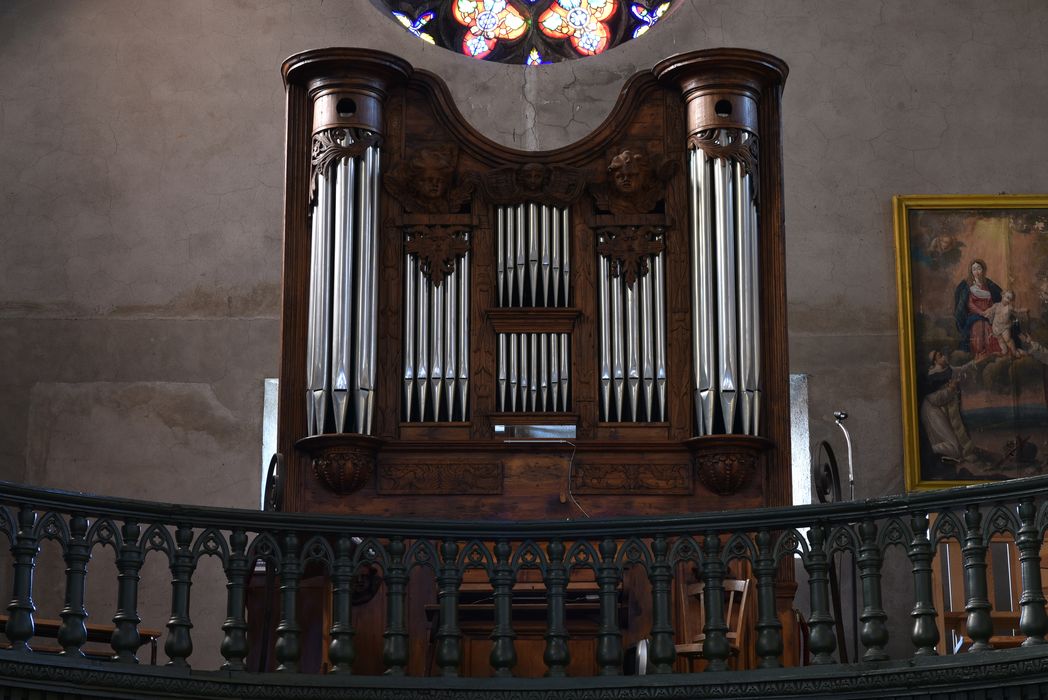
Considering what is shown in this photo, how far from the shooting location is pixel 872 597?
28.1ft

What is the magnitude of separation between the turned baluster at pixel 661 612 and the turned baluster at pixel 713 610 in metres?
0.18

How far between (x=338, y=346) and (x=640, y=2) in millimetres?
5954

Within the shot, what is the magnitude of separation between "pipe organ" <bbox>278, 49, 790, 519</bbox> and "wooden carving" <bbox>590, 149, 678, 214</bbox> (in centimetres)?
2

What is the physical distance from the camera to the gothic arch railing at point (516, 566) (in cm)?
832

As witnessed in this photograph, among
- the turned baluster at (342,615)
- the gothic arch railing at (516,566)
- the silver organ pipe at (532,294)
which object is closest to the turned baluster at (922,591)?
the gothic arch railing at (516,566)

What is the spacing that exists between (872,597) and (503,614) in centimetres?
185

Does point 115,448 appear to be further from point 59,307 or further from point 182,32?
point 182,32

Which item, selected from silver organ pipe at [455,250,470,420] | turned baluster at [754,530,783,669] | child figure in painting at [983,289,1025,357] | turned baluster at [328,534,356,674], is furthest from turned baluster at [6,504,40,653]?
child figure in painting at [983,289,1025,357]

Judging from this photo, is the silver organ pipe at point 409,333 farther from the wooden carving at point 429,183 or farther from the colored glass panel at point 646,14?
the colored glass panel at point 646,14

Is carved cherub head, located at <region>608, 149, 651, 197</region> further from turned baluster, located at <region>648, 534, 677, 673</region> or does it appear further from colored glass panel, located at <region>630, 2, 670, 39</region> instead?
colored glass panel, located at <region>630, 2, 670, 39</region>

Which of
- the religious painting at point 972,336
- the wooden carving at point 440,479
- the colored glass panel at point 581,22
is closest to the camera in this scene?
the wooden carving at point 440,479

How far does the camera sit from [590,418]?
1125cm

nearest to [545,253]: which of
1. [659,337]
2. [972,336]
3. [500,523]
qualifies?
[659,337]

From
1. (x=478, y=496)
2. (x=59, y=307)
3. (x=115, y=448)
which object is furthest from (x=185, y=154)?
(x=478, y=496)
